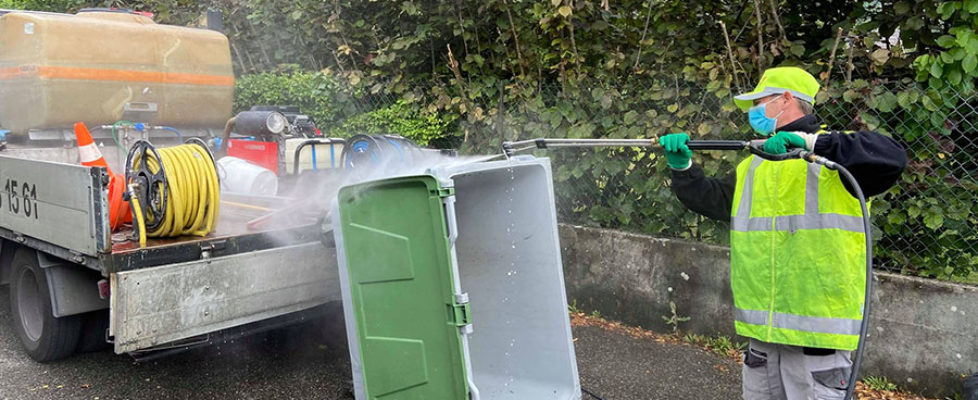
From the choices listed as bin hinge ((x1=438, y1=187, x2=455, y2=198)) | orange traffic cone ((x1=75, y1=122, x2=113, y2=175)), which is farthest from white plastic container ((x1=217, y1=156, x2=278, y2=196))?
bin hinge ((x1=438, y1=187, x2=455, y2=198))

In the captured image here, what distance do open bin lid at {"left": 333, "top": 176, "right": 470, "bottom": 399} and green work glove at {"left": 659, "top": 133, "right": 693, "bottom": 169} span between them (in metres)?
0.94

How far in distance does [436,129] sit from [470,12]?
1.17 meters

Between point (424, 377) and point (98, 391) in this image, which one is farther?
point (98, 391)

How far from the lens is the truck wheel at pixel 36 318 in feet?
13.7

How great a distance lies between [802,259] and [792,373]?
0.45 m

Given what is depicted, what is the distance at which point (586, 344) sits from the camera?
4.87 m

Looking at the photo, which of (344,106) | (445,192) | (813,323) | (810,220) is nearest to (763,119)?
(810,220)

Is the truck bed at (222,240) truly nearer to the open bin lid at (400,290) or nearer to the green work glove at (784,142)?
the open bin lid at (400,290)

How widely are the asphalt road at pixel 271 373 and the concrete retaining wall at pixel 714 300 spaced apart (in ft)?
1.13

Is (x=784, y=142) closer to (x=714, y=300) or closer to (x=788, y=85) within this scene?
(x=788, y=85)

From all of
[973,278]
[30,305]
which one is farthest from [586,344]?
[30,305]

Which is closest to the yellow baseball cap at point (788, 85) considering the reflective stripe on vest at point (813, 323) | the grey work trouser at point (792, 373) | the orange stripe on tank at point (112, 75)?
the reflective stripe on vest at point (813, 323)

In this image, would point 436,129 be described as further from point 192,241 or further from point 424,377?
point 424,377

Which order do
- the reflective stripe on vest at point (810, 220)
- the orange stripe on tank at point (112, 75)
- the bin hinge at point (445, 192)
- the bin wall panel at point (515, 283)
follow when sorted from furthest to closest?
the orange stripe on tank at point (112, 75), the bin wall panel at point (515, 283), the bin hinge at point (445, 192), the reflective stripe on vest at point (810, 220)
